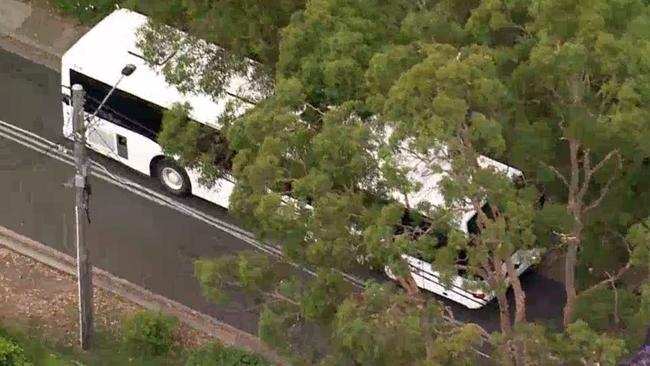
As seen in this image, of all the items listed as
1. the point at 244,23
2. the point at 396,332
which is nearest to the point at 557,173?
the point at 396,332

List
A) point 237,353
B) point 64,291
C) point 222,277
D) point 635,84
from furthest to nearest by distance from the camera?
1. point 64,291
2. point 237,353
3. point 222,277
4. point 635,84

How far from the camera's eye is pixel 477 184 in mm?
12062

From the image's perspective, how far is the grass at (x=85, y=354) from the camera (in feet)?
55.8

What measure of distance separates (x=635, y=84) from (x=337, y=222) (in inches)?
127

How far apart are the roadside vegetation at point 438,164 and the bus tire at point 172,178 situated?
14.6 ft

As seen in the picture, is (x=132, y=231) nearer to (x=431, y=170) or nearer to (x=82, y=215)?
(x=82, y=215)

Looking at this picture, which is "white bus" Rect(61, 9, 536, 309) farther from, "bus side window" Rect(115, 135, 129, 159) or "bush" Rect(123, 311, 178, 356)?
"bush" Rect(123, 311, 178, 356)

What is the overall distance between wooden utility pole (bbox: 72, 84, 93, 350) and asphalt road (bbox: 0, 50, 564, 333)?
1675 millimetres

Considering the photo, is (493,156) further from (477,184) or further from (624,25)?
(624,25)

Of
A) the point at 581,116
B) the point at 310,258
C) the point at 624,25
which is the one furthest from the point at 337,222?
the point at 624,25

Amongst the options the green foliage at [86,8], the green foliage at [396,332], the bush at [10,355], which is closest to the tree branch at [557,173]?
the green foliage at [396,332]

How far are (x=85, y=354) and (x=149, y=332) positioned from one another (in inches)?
39.6

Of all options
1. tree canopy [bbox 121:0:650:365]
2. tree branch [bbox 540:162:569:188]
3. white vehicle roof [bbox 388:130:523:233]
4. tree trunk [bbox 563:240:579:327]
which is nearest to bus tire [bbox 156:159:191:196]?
tree canopy [bbox 121:0:650:365]

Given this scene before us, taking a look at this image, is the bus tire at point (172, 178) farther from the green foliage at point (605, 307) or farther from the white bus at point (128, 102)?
the green foliage at point (605, 307)
